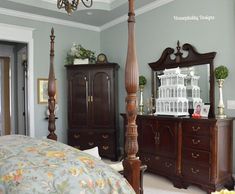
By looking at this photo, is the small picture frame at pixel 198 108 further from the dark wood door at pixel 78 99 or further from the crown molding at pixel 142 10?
the dark wood door at pixel 78 99

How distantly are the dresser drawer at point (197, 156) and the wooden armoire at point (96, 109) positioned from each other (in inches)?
68.9

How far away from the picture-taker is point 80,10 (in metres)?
4.58

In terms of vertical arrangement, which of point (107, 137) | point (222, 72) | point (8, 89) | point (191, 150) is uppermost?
point (222, 72)

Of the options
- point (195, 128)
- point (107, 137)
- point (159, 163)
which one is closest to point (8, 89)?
point (107, 137)

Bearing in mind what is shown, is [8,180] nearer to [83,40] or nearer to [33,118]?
[33,118]

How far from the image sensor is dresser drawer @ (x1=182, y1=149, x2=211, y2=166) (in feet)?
9.68

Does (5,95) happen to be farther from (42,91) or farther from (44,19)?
(44,19)

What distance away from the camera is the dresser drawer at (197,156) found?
295cm

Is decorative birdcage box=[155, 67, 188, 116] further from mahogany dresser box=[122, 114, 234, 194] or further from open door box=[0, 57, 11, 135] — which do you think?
open door box=[0, 57, 11, 135]

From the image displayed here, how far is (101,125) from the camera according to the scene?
4.69 m

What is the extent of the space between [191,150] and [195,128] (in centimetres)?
29

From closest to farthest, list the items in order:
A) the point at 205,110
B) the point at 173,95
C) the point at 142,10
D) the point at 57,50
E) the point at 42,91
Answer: the point at 205,110, the point at 173,95, the point at 142,10, the point at 42,91, the point at 57,50

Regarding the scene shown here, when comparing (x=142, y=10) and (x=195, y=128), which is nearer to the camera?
(x=195, y=128)

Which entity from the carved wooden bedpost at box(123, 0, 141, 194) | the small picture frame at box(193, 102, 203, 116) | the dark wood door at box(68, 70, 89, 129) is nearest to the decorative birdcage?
the small picture frame at box(193, 102, 203, 116)
